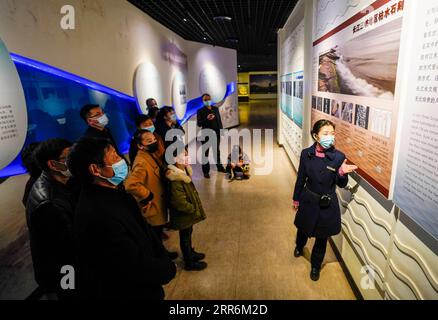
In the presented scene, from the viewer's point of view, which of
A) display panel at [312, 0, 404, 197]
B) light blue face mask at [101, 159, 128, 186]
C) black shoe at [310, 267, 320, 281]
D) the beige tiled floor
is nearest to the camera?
light blue face mask at [101, 159, 128, 186]

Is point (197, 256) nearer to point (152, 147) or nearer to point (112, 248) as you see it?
point (152, 147)

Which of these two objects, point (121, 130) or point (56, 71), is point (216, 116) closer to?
point (121, 130)

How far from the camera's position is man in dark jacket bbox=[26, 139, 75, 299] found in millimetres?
1543

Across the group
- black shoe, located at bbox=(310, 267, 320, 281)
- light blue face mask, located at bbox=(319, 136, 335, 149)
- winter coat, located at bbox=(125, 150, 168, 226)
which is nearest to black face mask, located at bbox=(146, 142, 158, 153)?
winter coat, located at bbox=(125, 150, 168, 226)

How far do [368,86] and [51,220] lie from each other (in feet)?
7.30

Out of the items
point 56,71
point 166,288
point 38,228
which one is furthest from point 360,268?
point 56,71

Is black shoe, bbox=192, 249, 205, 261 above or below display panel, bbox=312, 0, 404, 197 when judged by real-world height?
below

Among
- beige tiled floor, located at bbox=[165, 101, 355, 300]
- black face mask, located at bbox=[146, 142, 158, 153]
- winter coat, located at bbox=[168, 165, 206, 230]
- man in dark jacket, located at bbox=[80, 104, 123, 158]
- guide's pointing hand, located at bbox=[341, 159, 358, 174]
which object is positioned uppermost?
man in dark jacket, located at bbox=[80, 104, 123, 158]

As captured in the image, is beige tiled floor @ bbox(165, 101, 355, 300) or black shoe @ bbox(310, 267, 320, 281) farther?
black shoe @ bbox(310, 267, 320, 281)

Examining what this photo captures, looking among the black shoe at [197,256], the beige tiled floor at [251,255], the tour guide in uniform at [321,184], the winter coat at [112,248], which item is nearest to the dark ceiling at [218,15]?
the beige tiled floor at [251,255]

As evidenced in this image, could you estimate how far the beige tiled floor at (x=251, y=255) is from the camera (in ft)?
8.17

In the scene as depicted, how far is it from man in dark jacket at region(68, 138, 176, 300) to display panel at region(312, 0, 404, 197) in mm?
1541

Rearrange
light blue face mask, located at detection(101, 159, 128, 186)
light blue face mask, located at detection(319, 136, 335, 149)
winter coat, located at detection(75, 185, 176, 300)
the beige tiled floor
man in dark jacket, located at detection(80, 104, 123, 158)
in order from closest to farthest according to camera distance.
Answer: winter coat, located at detection(75, 185, 176, 300) → light blue face mask, located at detection(101, 159, 128, 186) → light blue face mask, located at detection(319, 136, 335, 149) → the beige tiled floor → man in dark jacket, located at detection(80, 104, 123, 158)

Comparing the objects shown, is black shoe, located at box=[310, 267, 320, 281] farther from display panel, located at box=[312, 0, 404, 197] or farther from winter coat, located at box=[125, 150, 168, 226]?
winter coat, located at box=[125, 150, 168, 226]
